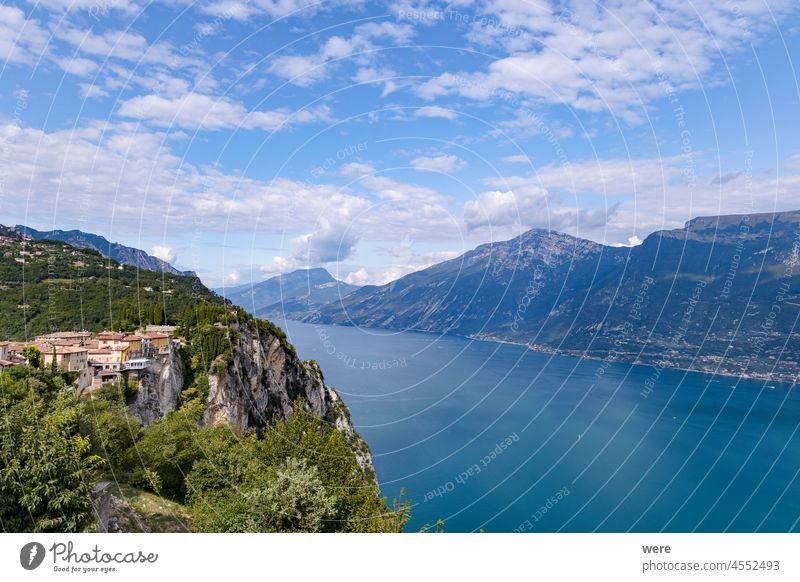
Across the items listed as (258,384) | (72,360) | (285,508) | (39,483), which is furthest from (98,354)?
(285,508)

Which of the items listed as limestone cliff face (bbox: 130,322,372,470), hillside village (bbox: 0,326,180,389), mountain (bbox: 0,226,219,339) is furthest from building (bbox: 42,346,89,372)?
mountain (bbox: 0,226,219,339)

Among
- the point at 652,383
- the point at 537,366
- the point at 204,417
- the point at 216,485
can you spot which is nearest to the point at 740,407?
the point at 652,383

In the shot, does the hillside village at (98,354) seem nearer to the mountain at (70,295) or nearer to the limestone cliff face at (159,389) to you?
the limestone cliff face at (159,389)

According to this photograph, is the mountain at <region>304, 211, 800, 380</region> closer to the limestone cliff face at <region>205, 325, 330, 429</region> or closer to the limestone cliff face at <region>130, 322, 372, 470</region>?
the limestone cliff face at <region>130, 322, 372, 470</region>

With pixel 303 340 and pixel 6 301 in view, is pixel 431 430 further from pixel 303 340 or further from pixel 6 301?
pixel 303 340

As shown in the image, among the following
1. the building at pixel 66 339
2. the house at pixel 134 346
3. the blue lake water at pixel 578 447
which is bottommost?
the blue lake water at pixel 578 447

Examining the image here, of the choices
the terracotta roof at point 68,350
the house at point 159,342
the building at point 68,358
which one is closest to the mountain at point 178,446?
the house at point 159,342

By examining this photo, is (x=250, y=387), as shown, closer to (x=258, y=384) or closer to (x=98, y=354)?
(x=258, y=384)
